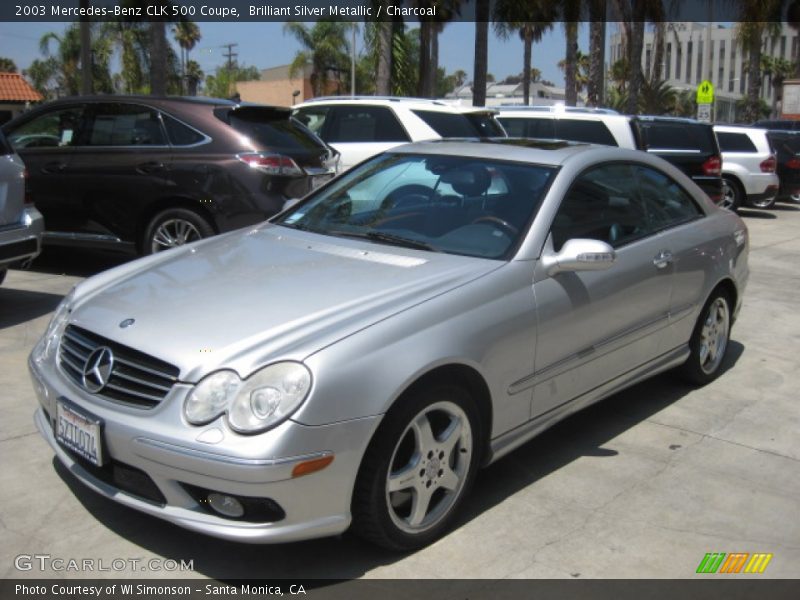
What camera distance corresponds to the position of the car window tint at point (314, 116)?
34.5ft

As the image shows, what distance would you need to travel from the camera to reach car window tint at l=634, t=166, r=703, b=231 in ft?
16.5

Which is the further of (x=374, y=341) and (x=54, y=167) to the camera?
(x=54, y=167)

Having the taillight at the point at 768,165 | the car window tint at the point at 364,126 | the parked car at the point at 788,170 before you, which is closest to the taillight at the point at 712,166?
the taillight at the point at 768,165

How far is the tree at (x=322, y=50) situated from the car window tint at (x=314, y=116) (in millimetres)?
41593

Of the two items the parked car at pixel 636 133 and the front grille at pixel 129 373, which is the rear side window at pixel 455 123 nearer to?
the parked car at pixel 636 133

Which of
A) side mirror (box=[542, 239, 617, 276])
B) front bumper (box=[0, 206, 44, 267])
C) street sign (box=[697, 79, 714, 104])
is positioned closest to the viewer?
side mirror (box=[542, 239, 617, 276])

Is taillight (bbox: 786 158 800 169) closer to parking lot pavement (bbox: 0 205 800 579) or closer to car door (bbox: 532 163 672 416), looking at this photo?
parking lot pavement (bbox: 0 205 800 579)

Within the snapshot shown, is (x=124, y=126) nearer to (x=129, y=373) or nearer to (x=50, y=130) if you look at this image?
(x=50, y=130)

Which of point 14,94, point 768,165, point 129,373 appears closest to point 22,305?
point 129,373

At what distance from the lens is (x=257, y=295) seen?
3545 mm

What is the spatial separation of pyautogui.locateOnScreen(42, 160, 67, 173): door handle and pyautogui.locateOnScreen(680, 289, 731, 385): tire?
557 cm

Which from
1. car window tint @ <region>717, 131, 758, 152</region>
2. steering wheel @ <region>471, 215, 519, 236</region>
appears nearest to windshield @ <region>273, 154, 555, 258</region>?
steering wheel @ <region>471, 215, 519, 236</region>

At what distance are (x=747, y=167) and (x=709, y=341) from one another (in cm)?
1154

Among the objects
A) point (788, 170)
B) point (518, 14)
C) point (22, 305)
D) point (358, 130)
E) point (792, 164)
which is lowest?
point (22, 305)
